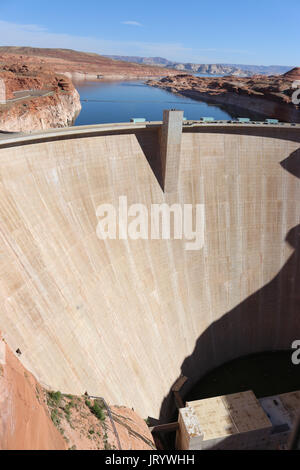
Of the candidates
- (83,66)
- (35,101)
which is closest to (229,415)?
(35,101)

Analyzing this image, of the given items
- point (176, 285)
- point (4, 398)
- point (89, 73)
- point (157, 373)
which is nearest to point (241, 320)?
point (176, 285)

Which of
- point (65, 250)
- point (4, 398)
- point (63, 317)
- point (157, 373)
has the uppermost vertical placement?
point (65, 250)

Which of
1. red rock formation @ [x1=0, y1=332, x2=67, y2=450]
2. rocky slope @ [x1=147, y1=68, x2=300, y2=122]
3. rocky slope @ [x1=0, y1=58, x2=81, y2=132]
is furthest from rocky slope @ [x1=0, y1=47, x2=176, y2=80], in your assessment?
red rock formation @ [x1=0, y1=332, x2=67, y2=450]

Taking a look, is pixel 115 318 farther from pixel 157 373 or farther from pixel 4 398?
pixel 4 398

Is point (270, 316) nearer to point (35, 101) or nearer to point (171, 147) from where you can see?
point (171, 147)

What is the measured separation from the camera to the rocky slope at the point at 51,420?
7.19 metres

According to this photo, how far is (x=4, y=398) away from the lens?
722 centimetres

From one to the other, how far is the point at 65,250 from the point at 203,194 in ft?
32.0

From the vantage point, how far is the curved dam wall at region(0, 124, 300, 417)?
1305cm

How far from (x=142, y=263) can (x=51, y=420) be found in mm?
9781

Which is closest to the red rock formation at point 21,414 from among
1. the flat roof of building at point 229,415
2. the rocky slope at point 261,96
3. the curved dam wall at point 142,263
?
the curved dam wall at point 142,263

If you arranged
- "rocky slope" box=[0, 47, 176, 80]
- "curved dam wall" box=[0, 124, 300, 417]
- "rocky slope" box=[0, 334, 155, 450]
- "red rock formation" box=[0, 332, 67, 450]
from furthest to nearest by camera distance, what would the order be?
1. "rocky slope" box=[0, 47, 176, 80]
2. "curved dam wall" box=[0, 124, 300, 417]
3. "rocky slope" box=[0, 334, 155, 450]
4. "red rock formation" box=[0, 332, 67, 450]

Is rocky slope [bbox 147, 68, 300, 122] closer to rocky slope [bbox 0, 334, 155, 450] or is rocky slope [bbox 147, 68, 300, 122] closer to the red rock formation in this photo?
rocky slope [bbox 0, 334, 155, 450]

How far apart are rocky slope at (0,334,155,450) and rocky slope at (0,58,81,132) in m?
27.9
